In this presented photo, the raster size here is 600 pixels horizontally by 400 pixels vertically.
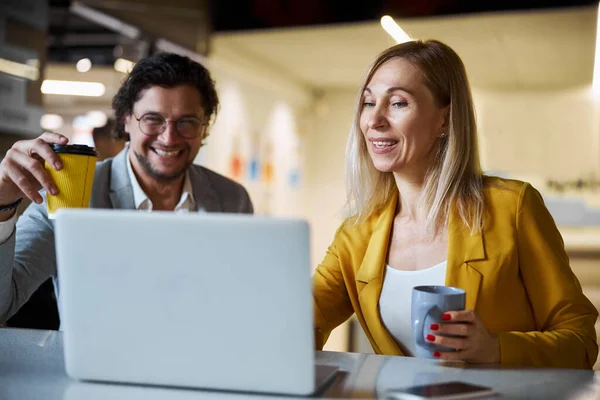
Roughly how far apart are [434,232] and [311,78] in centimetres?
666

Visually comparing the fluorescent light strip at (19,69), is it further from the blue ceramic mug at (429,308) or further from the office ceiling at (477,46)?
the blue ceramic mug at (429,308)

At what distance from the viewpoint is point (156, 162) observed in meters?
2.06

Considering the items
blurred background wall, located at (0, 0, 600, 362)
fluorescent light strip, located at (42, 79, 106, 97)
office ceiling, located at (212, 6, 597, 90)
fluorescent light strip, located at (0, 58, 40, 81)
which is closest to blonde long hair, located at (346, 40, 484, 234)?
blurred background wall, located at (0, 0, 600, 362)

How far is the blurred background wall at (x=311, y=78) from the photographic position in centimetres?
444

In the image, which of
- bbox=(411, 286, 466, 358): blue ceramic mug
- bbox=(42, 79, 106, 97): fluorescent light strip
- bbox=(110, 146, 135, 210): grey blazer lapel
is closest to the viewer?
bbox=(411, 286, 466, 358): blue ceramic mug

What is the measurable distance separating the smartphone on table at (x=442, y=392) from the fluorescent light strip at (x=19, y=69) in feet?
11.0

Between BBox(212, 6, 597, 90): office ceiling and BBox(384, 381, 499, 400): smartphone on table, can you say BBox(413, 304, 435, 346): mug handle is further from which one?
BBox(212, 6, 597, 90): office ceiling

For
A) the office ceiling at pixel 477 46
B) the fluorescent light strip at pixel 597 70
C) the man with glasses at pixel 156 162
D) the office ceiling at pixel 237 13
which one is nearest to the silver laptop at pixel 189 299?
the man with glasses at pixel 156 162

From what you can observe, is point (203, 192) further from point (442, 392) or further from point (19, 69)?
point (19, 69)

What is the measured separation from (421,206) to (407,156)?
0.46 feet

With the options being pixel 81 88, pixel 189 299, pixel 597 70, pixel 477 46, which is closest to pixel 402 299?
pixel 189 299

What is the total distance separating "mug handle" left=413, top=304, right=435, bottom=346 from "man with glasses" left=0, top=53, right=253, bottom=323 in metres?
1.05

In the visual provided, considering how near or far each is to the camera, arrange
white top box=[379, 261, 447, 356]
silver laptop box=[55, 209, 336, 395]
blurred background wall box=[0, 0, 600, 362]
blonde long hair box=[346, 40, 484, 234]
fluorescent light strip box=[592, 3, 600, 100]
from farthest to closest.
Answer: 1. fluorescent light strip box=[592, 3, 600, 100]
2. blurred background wall box=[0, 0, 600, 362]
3. blonde long hair box=[346, 40, 484, 234]
4. white top box=[379, 261, 447, 356]
5. silver laptop box=[55, 209, 336, 395]

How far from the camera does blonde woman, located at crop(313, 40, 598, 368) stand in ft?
5.06
